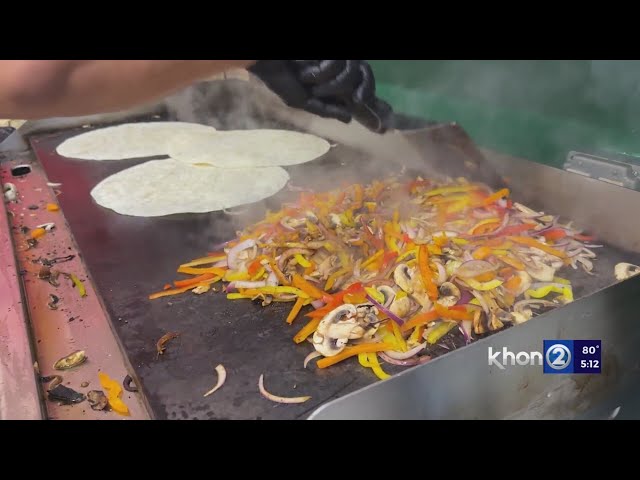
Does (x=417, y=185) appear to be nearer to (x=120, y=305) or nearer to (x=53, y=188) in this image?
(x=120, y=305)

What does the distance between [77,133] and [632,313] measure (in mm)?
4053

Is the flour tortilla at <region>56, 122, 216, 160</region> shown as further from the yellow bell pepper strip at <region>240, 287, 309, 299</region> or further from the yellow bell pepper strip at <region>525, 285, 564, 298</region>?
the yellow bell pepper strip at <region>525, 285, 564, 298</region>

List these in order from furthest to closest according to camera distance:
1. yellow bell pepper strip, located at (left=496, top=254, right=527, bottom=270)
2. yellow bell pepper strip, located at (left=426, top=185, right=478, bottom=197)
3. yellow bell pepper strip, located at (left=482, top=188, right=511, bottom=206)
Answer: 1. yellow bell pepper strip, located at (left=426, top=185, right=478, bottom=197)
2. yellow bell pepper strip, located at (left=482, top=188, right=511, bottom=206)
3. yellow bell pepper strip, located at (left=496, top=254, right=527, bottom=270)

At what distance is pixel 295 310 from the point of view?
6.51ft

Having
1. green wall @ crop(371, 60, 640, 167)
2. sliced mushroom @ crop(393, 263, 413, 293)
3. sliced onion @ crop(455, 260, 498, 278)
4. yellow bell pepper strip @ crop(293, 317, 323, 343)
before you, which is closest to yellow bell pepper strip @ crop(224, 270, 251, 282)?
yellow bell pepper strip @ crop(293, 317, 323, 343)

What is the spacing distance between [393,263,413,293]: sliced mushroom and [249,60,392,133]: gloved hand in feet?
2.21

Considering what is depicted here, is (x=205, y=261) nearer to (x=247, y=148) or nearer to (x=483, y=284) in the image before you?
(x=483, y=284)

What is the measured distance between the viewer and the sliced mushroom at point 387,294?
1.96 metres

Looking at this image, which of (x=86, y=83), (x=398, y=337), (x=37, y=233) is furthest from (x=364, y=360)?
(x=37, y=233)

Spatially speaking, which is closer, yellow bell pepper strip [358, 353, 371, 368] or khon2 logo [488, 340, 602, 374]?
khon2 logo [488, 340, 602, 374]

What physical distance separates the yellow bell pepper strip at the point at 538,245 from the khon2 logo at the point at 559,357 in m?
0.61

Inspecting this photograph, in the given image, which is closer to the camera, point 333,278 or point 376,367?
point 376,367

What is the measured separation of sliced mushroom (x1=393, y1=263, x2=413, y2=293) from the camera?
199 cm

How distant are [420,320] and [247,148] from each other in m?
2.28
